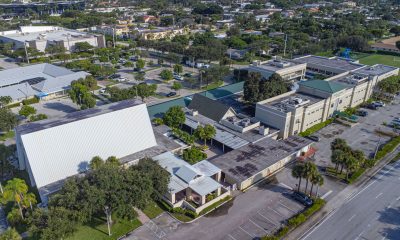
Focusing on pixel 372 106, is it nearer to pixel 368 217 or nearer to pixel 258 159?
pixel 258 159

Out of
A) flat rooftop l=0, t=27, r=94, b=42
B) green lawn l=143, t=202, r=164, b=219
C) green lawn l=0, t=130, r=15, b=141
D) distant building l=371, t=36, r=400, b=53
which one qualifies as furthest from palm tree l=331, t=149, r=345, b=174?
flat rooftop l=0, t=27, r=94, b=42

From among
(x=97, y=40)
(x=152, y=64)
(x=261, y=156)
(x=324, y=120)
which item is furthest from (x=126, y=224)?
(x=97, y=40)

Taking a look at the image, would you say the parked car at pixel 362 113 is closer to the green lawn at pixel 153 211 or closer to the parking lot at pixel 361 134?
the parking lot at pixel 361 134

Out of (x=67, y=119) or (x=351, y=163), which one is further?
(x=67, y=119)

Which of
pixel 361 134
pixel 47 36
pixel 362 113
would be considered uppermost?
pixel 47 36

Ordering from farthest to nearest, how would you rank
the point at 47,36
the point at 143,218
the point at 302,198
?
the point at 47,36 < the point at 302,198 < the point at 143,218

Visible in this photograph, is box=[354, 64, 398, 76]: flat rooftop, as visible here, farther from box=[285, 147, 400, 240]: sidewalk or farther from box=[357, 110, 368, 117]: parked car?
box=[285, 147, 400, 240]: sidewalk

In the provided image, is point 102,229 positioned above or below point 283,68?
below

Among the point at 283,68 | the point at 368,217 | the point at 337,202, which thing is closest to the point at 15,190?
the point at 337,202

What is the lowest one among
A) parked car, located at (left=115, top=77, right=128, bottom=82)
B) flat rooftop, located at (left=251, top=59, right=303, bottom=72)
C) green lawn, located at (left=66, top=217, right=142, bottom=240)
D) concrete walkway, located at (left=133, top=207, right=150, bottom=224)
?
concrete walkway, located at (left=133, top=207, right=150, bottom=224)
